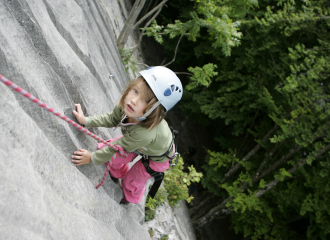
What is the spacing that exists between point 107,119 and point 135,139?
60cm

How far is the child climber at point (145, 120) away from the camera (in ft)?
8.00

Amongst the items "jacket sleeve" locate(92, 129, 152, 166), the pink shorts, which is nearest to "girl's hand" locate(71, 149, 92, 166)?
"jacket sleeve" locate(92, 129, 152, 166)

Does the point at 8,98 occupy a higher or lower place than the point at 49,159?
higher

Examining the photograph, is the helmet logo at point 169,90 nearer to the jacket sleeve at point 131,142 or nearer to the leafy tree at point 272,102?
the jacket sleeve at point 131,142

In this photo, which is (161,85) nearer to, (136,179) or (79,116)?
(79,116)

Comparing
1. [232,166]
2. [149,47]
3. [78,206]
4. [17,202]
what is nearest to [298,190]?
[232,166]

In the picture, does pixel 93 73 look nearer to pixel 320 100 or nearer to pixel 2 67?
pixel 2 67

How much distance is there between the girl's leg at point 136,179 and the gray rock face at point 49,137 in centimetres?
14

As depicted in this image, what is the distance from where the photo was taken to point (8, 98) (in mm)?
1945

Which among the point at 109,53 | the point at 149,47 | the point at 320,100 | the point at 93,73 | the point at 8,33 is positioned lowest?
the point at 149,47

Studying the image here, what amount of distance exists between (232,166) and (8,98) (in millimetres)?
8596

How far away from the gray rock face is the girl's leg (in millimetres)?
144

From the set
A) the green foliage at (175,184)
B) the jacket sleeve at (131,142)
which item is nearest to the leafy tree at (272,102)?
the green foliage at (175,184)

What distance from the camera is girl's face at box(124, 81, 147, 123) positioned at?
242 centimetres
